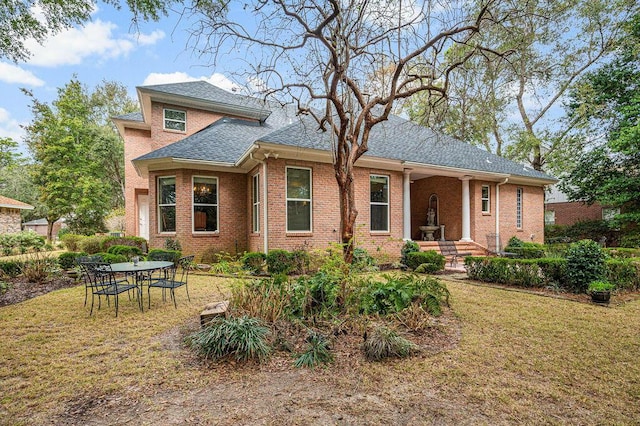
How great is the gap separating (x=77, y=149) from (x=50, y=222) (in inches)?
232

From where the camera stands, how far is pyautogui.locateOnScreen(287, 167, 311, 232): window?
10078 millimetres

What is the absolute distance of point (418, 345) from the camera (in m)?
3.94

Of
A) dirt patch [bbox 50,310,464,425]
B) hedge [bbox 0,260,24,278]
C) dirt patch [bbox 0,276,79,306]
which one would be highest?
hedge [bbox 0,260,24,278]

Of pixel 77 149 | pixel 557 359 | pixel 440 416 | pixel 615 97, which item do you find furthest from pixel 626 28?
pixel 77 149

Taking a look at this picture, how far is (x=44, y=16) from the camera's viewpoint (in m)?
5.35

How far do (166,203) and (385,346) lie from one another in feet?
34.1

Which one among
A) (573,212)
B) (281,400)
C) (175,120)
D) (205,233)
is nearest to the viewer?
(281,400)

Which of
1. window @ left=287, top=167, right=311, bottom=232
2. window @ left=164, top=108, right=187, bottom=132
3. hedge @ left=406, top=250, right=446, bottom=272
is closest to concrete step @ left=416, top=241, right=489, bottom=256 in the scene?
hedge @ left=406, top=250, right=446, bottom=272

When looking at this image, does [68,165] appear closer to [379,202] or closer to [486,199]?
[379,202]

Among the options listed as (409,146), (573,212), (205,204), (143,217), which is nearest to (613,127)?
(573,212)

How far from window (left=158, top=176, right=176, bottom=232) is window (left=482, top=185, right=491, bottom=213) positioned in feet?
44.8

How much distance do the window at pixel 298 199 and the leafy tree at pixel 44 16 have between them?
5.63 metres

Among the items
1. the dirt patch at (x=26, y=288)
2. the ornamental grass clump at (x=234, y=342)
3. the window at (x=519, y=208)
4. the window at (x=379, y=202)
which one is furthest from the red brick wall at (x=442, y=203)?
the dirt patch at (x=26, y=288)

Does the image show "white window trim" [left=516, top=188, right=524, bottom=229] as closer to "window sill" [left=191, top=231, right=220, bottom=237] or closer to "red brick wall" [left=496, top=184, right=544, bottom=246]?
"red brick wall" [left=496, top=184, right=544, bottom=246]
